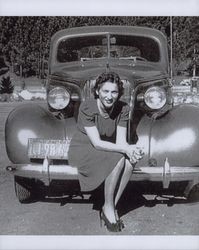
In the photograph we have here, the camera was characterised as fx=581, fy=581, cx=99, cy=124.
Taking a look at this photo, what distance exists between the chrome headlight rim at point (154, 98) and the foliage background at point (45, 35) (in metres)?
0.42

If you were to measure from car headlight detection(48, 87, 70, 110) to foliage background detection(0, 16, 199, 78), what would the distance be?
0.43m

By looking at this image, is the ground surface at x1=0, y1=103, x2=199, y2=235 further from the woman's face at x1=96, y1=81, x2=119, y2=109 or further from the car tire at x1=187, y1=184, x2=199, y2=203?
the woman's face at x1=96, y1=81, x2=119, y2=109

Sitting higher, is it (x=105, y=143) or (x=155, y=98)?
(x=155, y=98)

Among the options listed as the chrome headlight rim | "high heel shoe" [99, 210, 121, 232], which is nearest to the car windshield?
the chrome headlight rim

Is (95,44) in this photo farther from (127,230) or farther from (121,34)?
(127,230)

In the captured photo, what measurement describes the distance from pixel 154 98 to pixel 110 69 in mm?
279

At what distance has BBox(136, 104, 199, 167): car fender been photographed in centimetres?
262

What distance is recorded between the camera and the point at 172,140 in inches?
104

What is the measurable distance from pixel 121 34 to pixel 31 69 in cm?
59

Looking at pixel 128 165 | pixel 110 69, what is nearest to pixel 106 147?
pixel 128 165

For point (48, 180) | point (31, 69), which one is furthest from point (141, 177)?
point (31, 69)

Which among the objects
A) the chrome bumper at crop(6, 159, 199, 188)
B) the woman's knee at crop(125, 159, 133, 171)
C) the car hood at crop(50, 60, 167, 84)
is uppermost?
the car hood at crop(50, 60, 167, 84)

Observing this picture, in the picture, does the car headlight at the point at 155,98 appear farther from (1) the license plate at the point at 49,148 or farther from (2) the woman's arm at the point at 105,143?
(1) the license plate at the point at 49,148

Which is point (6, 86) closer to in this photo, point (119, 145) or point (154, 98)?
point (154, 98)
